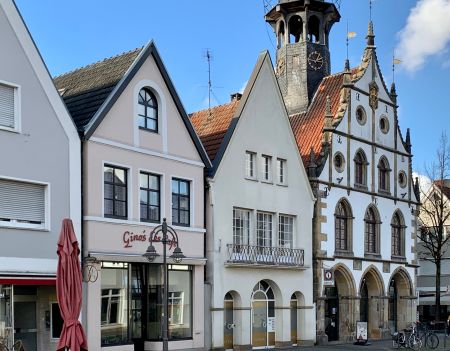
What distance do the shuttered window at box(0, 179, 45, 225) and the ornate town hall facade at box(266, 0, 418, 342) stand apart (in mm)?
15695

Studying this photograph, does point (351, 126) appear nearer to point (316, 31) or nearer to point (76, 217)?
point (316, 31)

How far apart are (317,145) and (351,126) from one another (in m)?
2.45

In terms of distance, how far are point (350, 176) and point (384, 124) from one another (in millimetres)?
5050

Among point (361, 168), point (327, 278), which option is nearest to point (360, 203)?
point (361, 168)

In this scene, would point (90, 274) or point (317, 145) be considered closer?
point (90, 274)

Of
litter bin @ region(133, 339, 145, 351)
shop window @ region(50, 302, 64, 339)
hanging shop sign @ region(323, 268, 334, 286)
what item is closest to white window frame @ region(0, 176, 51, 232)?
shop window @ region(50, 302, 64, 339)

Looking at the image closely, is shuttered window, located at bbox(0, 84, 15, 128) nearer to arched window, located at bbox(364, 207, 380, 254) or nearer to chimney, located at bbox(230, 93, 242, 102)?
chimney, located at bbox(230, 93, 242, 102)

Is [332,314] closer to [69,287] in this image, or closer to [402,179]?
[402,179]

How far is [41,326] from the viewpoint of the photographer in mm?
24766

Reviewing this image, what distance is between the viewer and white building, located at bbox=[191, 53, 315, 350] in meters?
30.1

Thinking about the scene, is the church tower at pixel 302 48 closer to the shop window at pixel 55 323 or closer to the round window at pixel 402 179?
the round window at pixel 402 179

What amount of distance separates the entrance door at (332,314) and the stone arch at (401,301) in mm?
5616

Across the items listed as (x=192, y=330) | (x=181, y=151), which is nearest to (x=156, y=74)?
(x=181, y=151)

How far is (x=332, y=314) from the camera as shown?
3756 centimetres
